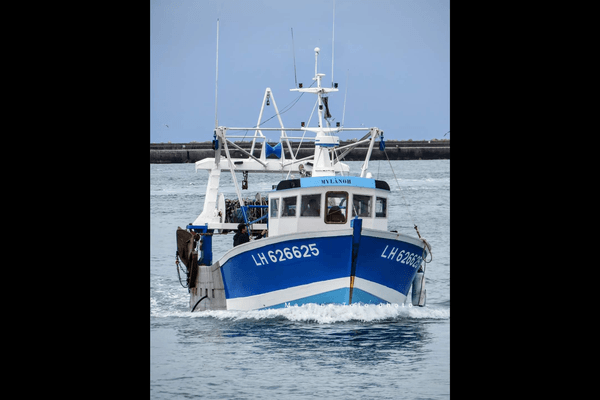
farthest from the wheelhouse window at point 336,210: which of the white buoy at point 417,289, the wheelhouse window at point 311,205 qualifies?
the white buoy at point 417,289

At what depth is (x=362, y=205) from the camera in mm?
15305

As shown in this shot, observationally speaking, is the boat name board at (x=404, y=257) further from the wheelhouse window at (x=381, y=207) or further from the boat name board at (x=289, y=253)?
the boat name board at (x=289, y=253)

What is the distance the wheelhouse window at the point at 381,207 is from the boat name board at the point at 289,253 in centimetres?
202

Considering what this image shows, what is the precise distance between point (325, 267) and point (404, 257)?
5.72 ft

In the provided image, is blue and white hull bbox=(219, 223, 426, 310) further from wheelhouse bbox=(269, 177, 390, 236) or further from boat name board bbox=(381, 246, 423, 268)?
wheelhouse bbox=(269, 177, 390, 236)

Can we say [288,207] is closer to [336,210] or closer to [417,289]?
[336,210]

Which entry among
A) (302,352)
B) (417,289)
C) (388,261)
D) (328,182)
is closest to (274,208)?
(328,182)

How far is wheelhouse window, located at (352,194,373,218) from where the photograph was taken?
599 inches

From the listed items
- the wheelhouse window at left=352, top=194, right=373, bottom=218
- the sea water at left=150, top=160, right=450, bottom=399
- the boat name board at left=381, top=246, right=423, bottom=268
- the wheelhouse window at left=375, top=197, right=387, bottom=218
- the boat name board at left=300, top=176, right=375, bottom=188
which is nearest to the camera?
the sea water at left=150, top=160, right=450, bottom=399

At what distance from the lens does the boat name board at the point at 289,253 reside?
14102mm

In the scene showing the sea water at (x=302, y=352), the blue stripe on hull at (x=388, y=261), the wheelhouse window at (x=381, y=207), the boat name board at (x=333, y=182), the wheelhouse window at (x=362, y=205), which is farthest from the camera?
the wheelhouse window at (x=381, y=207)

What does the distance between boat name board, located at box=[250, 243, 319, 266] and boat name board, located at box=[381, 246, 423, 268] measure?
4.55 ft

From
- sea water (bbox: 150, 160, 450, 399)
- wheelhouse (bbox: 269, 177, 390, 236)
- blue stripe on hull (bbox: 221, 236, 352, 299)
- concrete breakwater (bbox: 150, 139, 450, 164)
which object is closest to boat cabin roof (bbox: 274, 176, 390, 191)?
wheelhouse (bbox: 269, 177, 390, 236)
